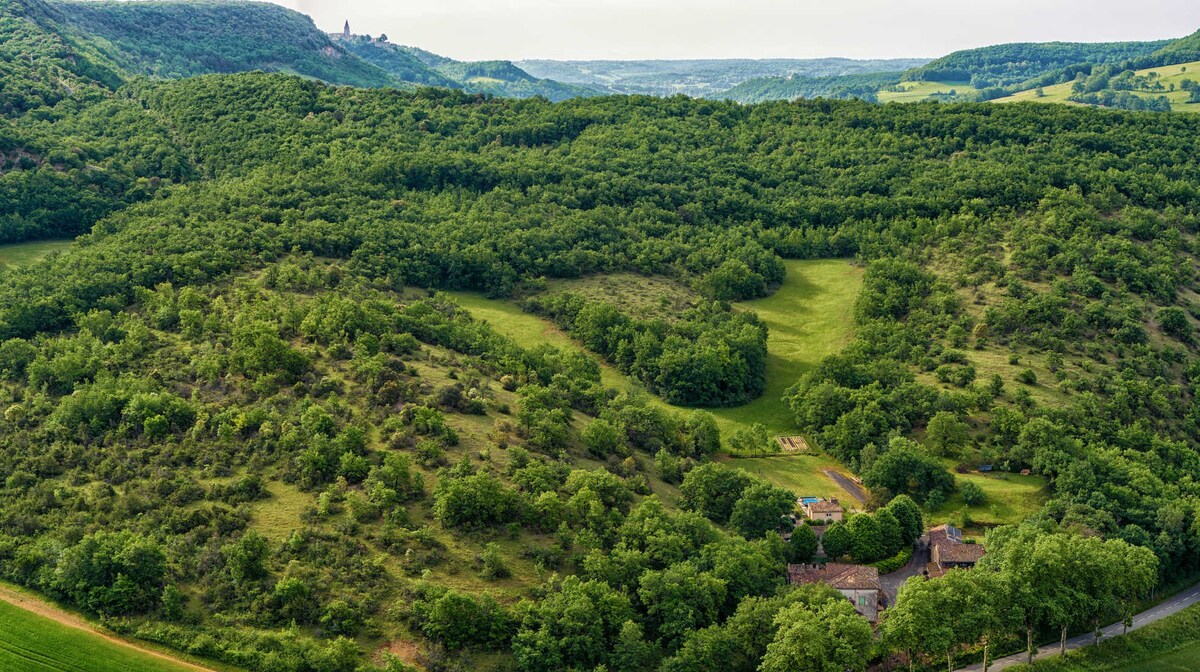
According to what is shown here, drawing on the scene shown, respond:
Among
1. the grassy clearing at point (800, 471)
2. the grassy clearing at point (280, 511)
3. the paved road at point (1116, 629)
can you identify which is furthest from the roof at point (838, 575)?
the grassy clearing at point (280, 511)

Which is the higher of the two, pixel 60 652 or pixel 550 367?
pixel 550 367

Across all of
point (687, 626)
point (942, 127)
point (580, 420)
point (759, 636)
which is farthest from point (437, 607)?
point (942, 127)

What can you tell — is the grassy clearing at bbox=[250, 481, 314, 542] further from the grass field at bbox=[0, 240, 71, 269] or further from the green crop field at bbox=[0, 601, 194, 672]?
the grass field at bbox=[0, 240, 71, 269]

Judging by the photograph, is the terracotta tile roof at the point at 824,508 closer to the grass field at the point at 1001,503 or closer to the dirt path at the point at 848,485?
the dirt path at the point at 848,485

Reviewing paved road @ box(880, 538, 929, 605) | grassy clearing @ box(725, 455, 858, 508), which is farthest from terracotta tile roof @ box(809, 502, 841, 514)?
paved road @ box(880, 538, 929, 605)

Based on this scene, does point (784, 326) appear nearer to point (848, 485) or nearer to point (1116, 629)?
point (848, 485)

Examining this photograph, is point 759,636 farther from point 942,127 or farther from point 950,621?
point 942,127

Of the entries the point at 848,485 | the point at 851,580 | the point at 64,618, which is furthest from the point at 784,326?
the point at 64,618
